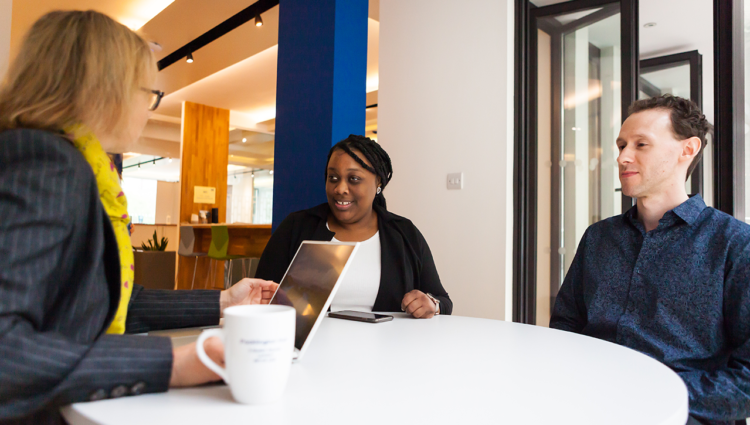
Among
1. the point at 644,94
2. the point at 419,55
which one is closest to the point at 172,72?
the point at 419,55

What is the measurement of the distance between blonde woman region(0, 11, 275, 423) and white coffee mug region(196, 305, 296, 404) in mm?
80

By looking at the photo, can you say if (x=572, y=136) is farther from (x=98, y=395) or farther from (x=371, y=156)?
(x=98, y=395)

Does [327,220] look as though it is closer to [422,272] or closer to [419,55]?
[422,272]

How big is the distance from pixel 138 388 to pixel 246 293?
52 cm

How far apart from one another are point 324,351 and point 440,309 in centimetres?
70

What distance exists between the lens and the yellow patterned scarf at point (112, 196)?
75cm

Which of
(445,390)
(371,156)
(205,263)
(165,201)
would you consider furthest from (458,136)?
(165,201)

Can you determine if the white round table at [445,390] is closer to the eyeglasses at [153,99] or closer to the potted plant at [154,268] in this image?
the eyeglasses at [153,99]

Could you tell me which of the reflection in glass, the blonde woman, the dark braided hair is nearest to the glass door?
the reflection in glass

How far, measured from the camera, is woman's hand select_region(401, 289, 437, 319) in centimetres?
131

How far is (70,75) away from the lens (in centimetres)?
72

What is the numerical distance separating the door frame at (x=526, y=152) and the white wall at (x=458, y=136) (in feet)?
0.37

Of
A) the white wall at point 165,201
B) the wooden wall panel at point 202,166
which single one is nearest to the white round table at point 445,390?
the wooden wall panel at point 202,166

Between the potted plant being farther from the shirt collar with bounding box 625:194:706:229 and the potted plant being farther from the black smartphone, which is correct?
the shirt collar with bounding box 625:194:706:229
